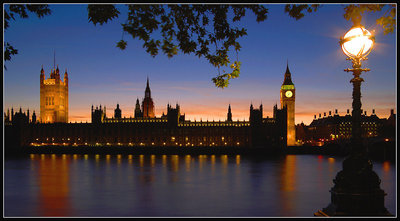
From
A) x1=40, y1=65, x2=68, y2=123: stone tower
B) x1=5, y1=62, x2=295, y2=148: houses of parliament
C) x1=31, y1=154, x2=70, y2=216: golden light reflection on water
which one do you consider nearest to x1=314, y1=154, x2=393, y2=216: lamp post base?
x1=31, y1=154, x2=70, y2=216: golden light reflection on water

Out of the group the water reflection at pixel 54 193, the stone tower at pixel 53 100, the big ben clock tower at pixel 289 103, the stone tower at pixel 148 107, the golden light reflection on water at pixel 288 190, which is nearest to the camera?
the water reflection at pixel 54 193

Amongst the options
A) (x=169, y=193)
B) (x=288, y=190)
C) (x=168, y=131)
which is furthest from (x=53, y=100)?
(x=288, y=190)

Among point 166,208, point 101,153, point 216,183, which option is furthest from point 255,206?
point 101,153

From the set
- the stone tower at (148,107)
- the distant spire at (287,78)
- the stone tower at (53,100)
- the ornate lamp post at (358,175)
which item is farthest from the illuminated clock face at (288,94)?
the ornate lamp post at (358,175)

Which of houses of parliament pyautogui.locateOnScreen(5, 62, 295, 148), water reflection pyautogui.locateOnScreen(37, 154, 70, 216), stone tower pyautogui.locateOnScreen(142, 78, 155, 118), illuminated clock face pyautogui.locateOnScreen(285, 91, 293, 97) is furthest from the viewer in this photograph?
stone tower pyautogui.locateOnScreen(142, 78, 155, 118)

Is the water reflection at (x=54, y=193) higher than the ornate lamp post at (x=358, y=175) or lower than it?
lower

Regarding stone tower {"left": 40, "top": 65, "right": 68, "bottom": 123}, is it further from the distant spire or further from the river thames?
the river thames

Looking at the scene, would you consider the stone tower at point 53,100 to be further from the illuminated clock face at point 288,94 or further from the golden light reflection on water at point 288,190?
the golden light reflection on water at point 288,190
